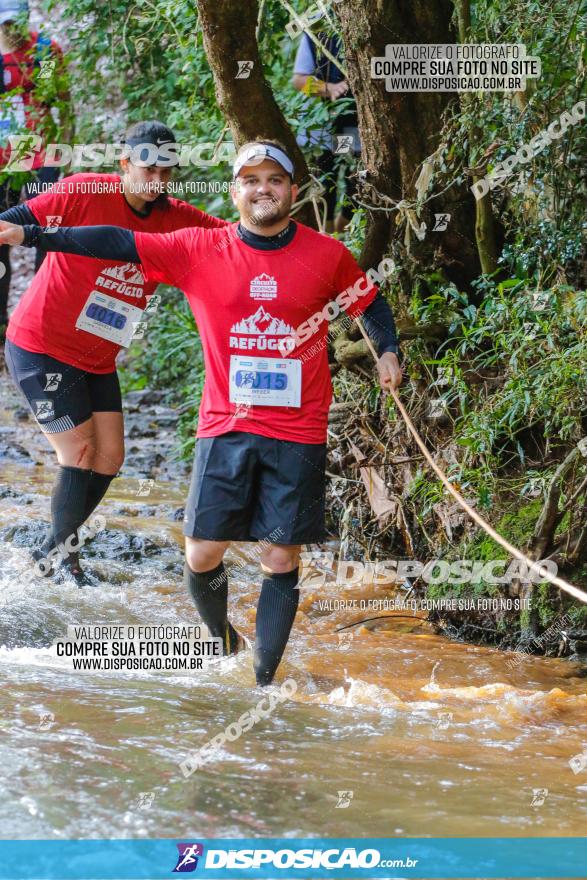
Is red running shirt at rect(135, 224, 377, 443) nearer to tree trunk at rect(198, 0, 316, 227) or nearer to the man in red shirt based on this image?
the man in red shirt

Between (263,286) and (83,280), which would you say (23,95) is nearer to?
(83,280)

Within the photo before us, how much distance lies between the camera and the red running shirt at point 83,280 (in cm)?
453

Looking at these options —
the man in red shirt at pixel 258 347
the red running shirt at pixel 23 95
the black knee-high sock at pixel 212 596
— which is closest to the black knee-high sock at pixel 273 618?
the man in red shirt at pixel 258 347

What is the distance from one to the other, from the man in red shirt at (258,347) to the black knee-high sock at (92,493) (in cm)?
142

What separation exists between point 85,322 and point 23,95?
538cm

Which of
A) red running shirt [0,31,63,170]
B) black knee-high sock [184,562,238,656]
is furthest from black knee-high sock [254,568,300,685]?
red running shirt [0,31,63,170]

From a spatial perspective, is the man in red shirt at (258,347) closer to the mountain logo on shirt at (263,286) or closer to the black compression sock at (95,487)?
the mountain logo on shirt at (263,286)

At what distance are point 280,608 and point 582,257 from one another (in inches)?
89.9

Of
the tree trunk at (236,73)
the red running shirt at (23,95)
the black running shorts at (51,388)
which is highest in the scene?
the red running shirt at (23,95)

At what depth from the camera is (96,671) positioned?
3.88 meters

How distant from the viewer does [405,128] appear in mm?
5336

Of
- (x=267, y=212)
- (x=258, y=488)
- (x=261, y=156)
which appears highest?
(x=261, y=156)

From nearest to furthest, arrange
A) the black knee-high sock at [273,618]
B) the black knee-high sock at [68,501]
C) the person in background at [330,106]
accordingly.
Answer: the black knee-high sock at [273,618]
the black knee-high sock at [68,501]
the person in background at [330,106]

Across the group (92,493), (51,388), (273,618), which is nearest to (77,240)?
(51,388)
